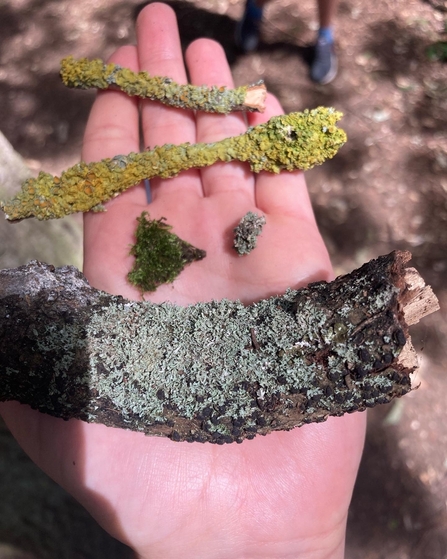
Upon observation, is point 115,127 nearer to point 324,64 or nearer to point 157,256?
point 157,256

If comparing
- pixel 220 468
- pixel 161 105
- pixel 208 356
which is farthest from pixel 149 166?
pixel 220 468

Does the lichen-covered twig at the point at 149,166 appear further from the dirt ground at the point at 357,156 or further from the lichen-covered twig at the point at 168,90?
the dirt ground at the point at 357,156

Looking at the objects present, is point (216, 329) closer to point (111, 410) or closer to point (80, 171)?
point (111, 410)

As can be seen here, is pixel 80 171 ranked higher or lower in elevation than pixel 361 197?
higher

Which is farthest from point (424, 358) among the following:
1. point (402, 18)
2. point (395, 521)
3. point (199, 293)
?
point (402, 18)

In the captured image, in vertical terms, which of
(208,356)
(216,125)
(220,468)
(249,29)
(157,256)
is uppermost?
(249,29)

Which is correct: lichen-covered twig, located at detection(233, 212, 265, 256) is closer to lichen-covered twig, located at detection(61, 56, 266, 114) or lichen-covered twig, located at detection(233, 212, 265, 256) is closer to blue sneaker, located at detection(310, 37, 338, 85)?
lichen-covered twig, located at detection(61, 56, 266, 114)
